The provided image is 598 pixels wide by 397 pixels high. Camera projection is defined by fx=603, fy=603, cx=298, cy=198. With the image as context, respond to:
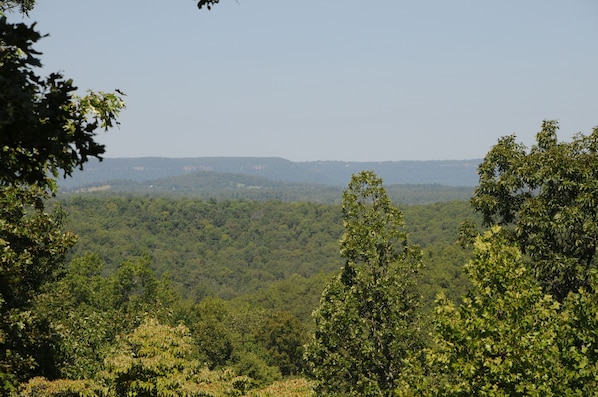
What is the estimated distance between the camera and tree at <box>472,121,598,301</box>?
16938mm

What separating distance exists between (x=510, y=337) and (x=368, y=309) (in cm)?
761

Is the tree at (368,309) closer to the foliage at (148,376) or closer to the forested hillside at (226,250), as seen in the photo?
the foliage at (148,376)

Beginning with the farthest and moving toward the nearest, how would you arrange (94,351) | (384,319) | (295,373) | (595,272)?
(295,373), (94,351), (384,319), (595,272)

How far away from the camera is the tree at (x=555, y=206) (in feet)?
55.6

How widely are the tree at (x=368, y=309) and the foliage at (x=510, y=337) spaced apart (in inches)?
209

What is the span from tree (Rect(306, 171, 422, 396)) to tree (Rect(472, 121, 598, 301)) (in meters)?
3.41

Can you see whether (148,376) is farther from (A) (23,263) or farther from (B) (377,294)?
(B) (377,294)

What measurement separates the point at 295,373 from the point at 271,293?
44.2 m

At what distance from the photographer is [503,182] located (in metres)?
18.7

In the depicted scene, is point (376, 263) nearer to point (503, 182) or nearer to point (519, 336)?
point (503, 182)

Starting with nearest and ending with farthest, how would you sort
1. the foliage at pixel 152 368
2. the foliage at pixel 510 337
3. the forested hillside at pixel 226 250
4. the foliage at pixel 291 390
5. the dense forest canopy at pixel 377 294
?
the dense forest canopy at pixel 377 294
the foliage at pixel 510 337
the foliage at pixel 152 368
the foliage at pixel 291 390
the forested hillside at pixel 226 250

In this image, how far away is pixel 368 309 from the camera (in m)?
17.7

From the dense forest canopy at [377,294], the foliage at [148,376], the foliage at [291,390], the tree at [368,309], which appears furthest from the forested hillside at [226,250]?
the tree at [368,309]

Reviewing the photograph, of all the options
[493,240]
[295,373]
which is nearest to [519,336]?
[493,240]
